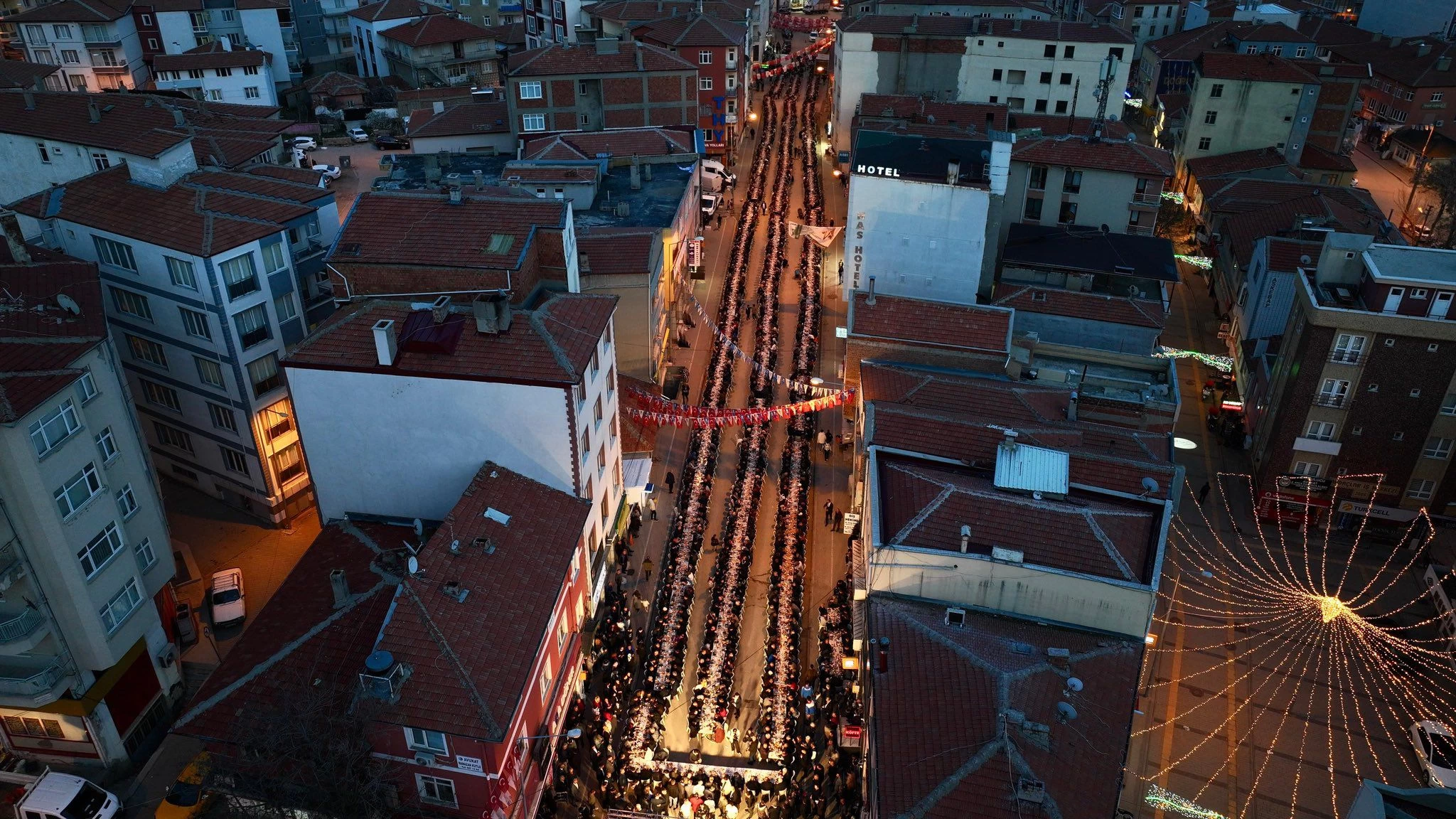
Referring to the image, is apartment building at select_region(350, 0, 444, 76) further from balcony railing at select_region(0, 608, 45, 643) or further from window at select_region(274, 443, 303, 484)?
balcony railing at select_region(0, 608, 45, 643)

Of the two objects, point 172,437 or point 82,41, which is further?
point 82,41

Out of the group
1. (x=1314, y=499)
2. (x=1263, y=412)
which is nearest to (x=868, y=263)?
(x=1263, y=412)

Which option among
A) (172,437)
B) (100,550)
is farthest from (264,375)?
(100,550)

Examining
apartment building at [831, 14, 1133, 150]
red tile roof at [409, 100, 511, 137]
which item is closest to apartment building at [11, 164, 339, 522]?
red tile roof at [409, 100, 511, 137]

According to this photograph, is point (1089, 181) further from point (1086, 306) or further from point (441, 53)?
point (441, 53)

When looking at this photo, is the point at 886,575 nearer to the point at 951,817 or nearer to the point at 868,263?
the point at 951,817
